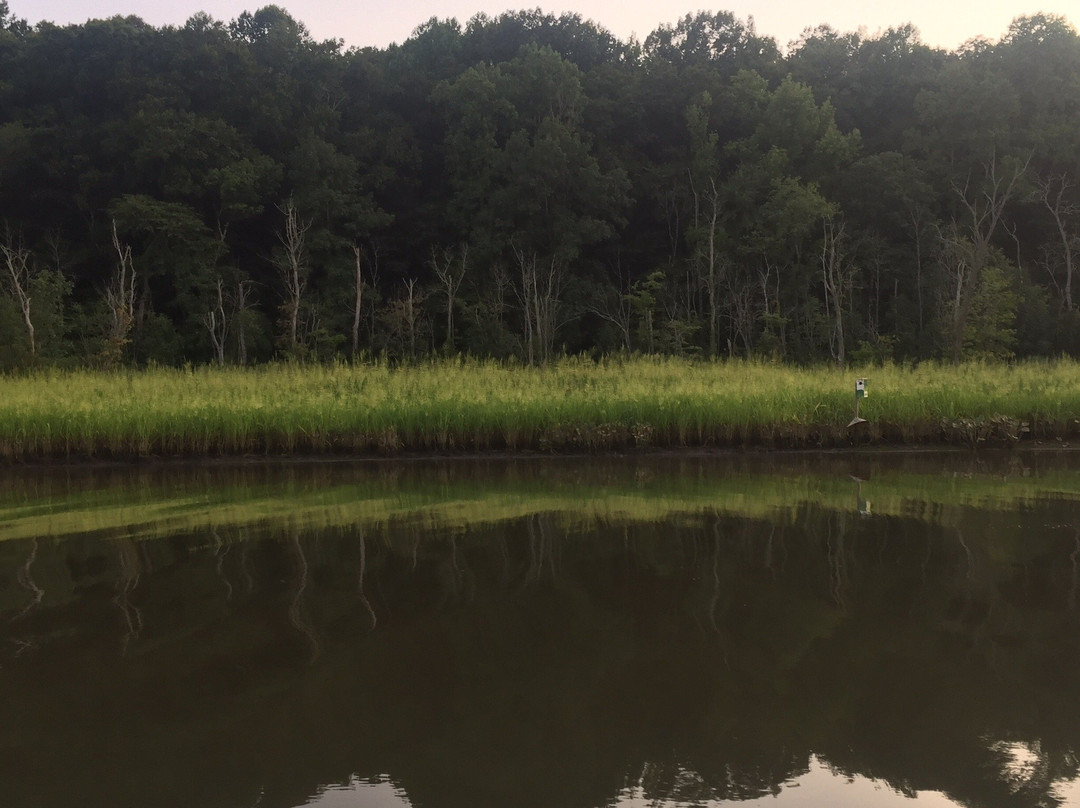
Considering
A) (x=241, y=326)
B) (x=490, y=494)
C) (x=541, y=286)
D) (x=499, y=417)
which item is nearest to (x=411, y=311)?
(x=241, y=326)

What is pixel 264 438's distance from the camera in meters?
11.9

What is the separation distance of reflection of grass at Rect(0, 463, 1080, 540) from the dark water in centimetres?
22

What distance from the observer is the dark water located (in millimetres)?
3252

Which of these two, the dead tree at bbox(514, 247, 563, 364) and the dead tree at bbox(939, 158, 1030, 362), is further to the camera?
the dead tree at bbox(514, 247, 563, 364)

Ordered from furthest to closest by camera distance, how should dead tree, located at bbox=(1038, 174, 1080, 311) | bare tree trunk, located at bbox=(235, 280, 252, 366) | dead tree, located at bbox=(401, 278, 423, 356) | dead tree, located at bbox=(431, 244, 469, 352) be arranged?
dead tree, located at bbox=(1038, 174, 1080, 311)
dead tree, located at bbox=(431, 244, 469, 352)
bare tree trunk, located at bbox=(235, 280, 252, 366)
dead tree, located at bbox=(401, 278, 423, 356)

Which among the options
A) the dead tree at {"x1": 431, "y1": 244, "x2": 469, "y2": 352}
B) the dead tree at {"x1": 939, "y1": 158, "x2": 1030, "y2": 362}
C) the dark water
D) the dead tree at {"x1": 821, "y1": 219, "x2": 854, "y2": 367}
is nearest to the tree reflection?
the dark water

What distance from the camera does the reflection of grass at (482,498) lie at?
7.67 m

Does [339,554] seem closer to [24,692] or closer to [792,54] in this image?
[24,692]

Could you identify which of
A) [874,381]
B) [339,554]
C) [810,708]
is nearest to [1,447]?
[339,554]

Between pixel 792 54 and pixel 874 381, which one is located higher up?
pixel 792 54

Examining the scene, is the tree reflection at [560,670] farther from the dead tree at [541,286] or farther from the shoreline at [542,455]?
the dead tree at [541,286]

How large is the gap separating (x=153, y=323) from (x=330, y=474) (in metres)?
24.3

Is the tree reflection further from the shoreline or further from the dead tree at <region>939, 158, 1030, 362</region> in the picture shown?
the dead tree at <region>939, 158, 1030, 362</region>

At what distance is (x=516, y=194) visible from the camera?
3594 centimetres
